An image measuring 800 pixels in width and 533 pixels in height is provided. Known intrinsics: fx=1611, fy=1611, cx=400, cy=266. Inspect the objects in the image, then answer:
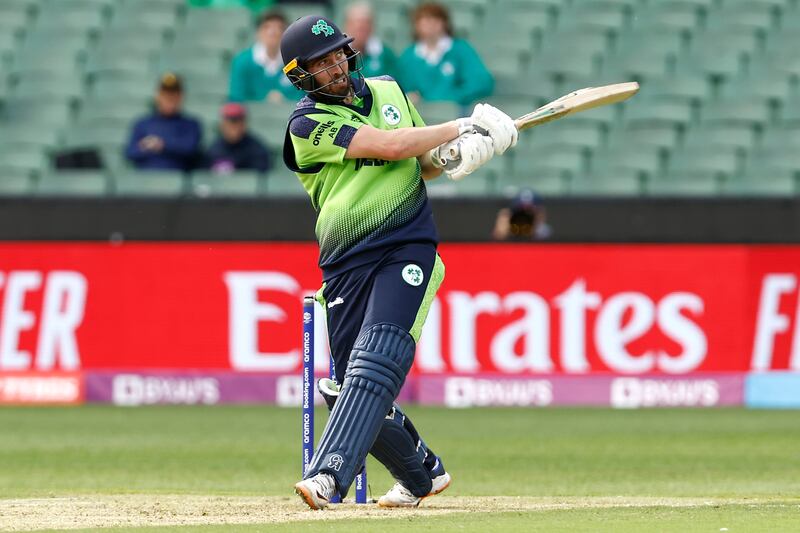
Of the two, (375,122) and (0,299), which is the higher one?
(375,122)

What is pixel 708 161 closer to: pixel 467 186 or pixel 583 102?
pixel 467 186

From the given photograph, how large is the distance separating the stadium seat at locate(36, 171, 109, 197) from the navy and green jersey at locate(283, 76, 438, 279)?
24.4ft

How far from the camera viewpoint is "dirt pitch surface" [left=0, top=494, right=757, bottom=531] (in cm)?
579

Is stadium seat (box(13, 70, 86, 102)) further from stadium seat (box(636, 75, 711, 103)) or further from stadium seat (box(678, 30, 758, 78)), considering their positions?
stadium seat (box(678, 30, 758, 78))

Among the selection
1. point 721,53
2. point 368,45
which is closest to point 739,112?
point 721,53

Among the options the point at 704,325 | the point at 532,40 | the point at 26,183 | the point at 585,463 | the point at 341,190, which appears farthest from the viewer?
the point at 532,40

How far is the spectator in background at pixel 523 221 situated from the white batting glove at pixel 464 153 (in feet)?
20.7

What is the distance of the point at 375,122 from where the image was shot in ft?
20.0

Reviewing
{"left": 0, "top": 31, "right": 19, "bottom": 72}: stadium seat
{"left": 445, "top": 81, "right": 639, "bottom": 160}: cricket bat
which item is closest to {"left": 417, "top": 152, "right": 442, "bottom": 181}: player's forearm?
{"left": 445, "top": 81, "right": 639, "bottom": 160}: cricket bat

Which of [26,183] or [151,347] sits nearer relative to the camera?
A: [151,347]

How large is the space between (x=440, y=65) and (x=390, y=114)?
746cm

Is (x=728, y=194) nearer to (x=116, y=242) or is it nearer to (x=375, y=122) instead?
(x=116, y=242)

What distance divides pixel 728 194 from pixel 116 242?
15.9 feet

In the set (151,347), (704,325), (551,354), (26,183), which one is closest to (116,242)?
(151,347)
